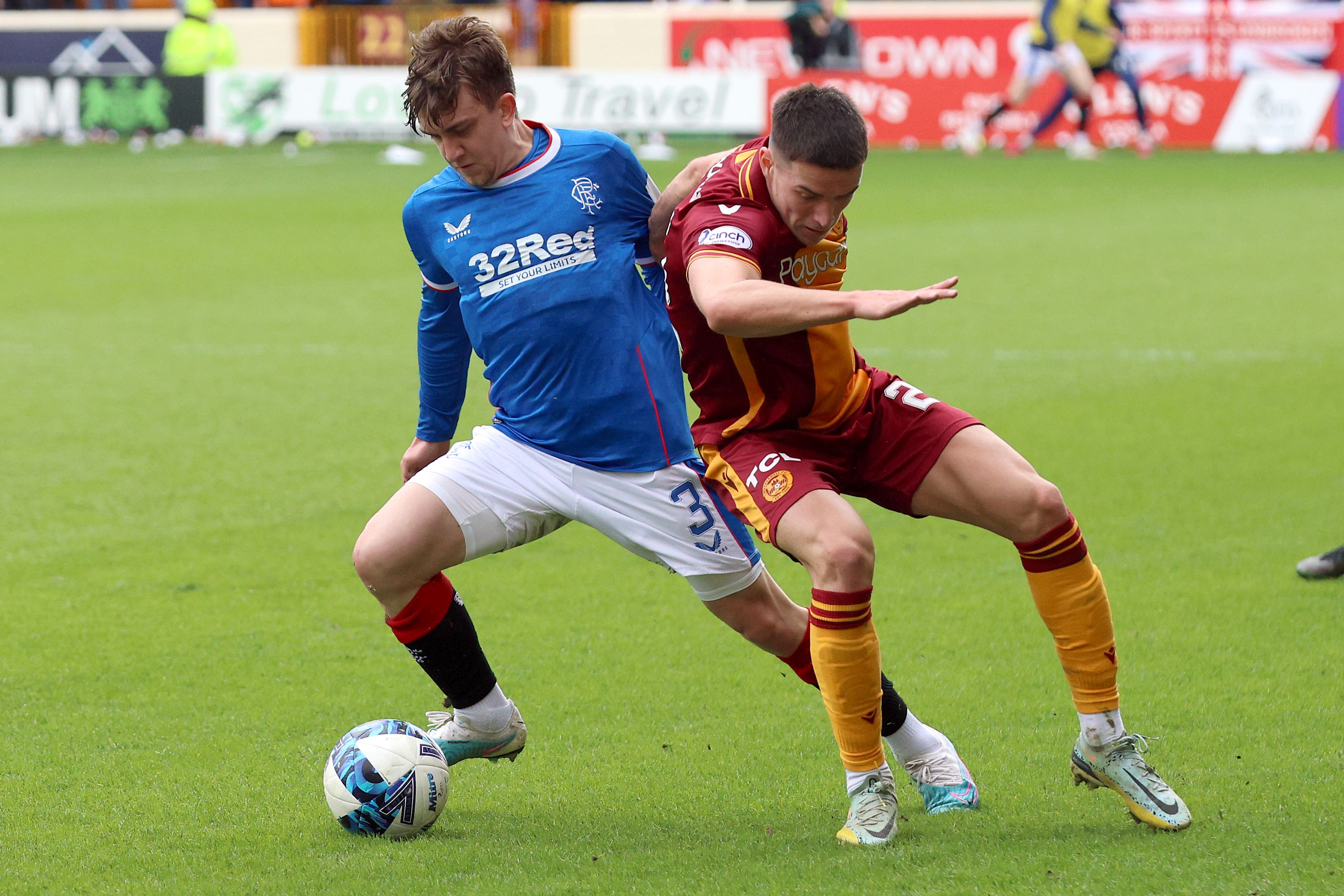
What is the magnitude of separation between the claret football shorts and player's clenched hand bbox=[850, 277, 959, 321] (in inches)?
27.7

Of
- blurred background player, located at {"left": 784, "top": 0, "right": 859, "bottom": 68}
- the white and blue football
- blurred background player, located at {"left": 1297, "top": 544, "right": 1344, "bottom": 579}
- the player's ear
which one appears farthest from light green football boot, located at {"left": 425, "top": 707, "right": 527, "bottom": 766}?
blurred background player, located at {"left": 784, "top": 0, "right": 859, "bottom": 68}

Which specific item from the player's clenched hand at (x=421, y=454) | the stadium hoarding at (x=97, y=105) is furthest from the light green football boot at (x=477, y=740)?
the stadium hoarding at (x=97, y=105)

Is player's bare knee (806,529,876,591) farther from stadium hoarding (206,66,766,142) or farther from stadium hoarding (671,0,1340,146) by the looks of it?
stadium hoarding (671,0,1340,146)

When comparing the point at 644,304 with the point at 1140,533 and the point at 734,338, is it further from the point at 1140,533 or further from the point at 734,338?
the point at 1140,533

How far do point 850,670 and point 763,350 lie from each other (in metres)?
0.78

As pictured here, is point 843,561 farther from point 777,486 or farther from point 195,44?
point 195,44

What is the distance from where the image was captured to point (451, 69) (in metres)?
3.82

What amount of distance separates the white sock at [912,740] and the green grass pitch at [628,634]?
149 millimetres

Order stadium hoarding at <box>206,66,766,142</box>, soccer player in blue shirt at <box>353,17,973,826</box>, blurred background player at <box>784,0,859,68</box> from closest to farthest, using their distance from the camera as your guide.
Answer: soccer player in blue shirt at <box>353,17,973,826</box> < stadium hoarding at <box>206,66,766,142</box> < blurred background player at <box>784,0,859,68</box>

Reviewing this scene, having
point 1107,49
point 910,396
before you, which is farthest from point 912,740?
point 1107,49

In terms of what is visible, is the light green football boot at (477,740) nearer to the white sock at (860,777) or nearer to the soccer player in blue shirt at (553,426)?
the soccer player in blue shirt at (553,426)

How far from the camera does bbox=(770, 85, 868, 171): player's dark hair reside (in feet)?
11.6

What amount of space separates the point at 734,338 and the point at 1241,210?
13.6m

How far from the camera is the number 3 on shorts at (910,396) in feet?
13.2
